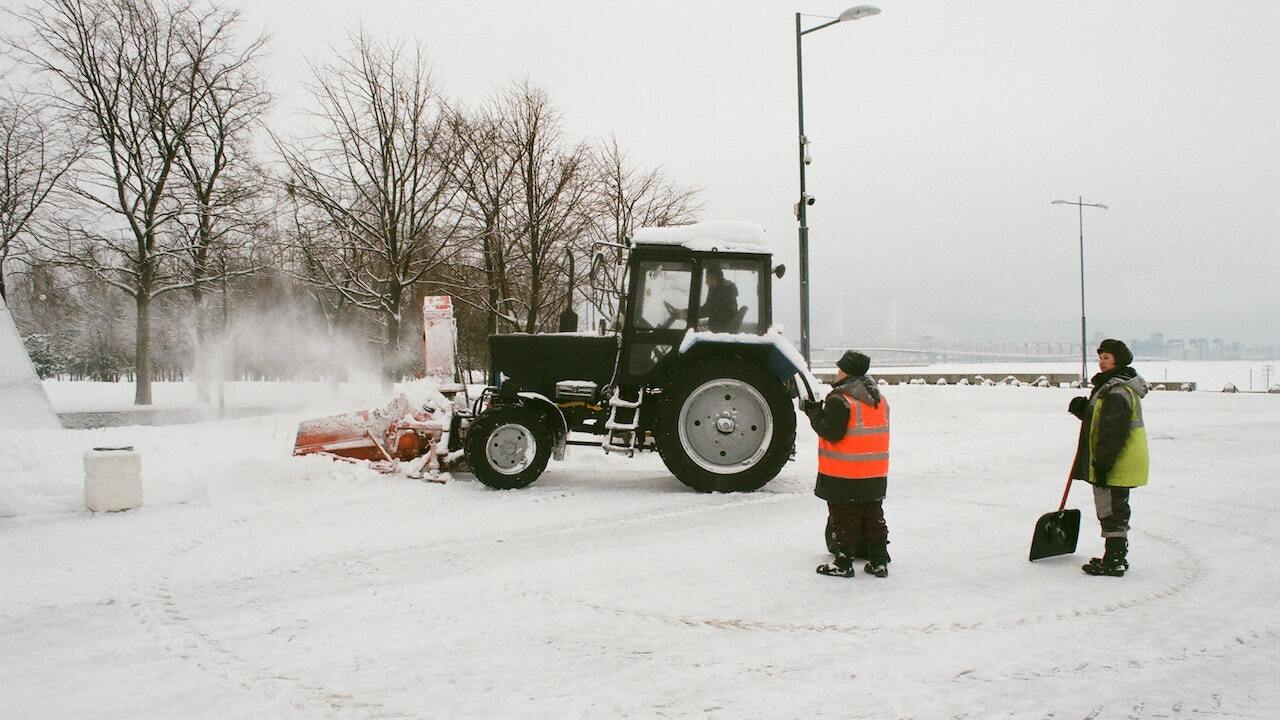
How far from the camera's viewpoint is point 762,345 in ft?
26.3

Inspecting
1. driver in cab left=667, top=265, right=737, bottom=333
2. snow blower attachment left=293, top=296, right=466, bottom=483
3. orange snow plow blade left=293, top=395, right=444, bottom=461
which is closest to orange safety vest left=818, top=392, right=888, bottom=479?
driver in cab left=667, top=265, right=737, bottom=333

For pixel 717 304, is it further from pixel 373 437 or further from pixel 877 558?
pixel 373 437

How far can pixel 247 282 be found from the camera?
2562 cm

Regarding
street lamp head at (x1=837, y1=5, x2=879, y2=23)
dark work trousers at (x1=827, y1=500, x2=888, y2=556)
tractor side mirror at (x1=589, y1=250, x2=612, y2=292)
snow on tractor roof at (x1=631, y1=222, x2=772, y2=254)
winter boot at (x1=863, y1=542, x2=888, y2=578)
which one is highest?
street lamp head at (x1=837, y1=5, x2=879, y2=23)

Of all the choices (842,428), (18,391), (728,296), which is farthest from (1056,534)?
(18,391)

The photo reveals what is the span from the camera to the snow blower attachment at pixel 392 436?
28.6 ft

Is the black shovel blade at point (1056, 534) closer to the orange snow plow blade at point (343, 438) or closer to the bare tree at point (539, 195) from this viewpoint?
the orange snow plow blade at point (343, 438)

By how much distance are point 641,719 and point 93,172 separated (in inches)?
879

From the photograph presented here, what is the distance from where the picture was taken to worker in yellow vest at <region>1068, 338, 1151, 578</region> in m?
4.97

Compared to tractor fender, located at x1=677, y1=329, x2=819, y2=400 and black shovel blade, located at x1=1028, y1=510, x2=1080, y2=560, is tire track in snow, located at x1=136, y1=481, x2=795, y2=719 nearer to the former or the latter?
tractor fender, located at x1=677, y1=329, x2=819, y2=400

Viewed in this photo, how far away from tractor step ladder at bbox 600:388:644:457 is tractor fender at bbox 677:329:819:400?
751 mm

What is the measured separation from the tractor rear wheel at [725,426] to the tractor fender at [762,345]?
128 mm

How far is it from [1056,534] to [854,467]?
5.46 feet

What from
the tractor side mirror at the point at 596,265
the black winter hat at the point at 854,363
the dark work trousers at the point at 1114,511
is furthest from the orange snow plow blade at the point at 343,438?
the dark work trousers at the point at 1114,511
